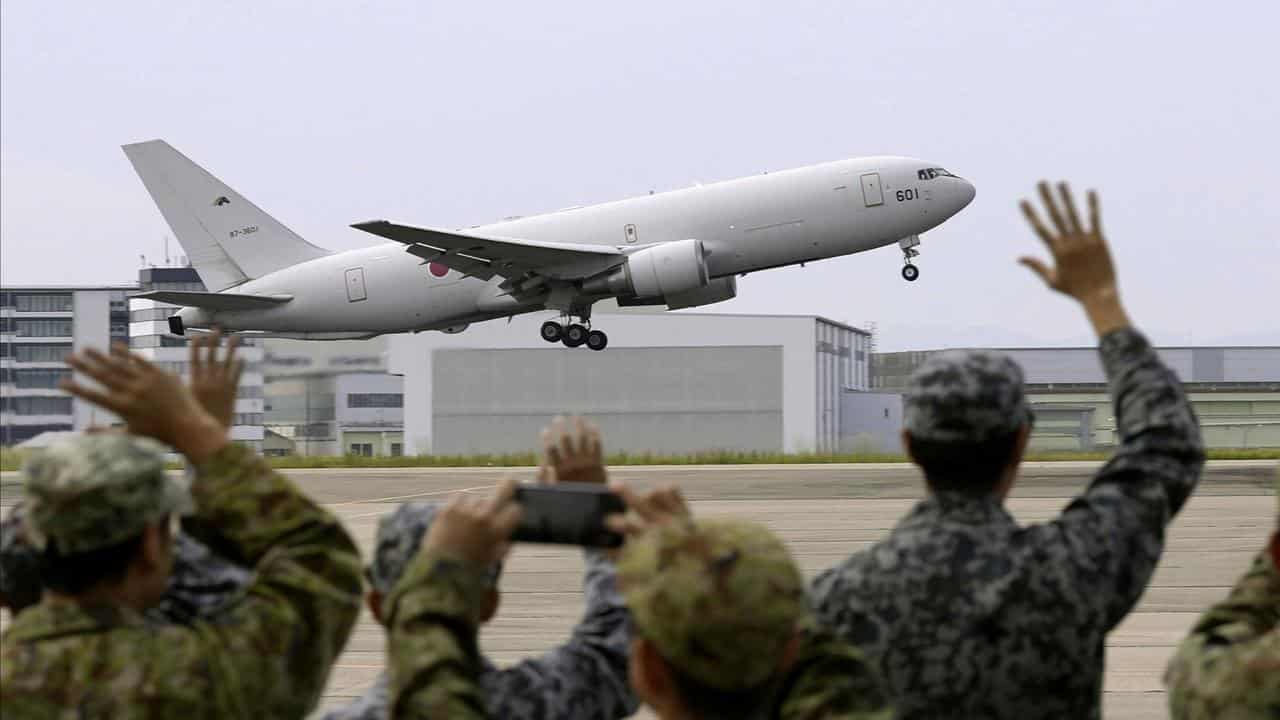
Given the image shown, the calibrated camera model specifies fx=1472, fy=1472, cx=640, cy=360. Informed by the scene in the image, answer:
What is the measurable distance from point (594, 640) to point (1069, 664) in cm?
103

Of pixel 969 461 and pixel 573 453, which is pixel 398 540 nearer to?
pixel 573 453

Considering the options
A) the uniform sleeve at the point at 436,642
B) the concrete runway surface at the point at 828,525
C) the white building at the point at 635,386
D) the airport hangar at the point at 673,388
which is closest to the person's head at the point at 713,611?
the uniform sleeve at the point at 436,642

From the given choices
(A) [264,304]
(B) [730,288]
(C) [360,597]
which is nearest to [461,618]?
(C) [360,597]

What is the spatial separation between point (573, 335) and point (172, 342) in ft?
231

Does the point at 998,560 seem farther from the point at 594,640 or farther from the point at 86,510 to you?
the point at 86,510

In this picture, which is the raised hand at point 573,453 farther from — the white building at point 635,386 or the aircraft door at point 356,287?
the white building at point 635,386

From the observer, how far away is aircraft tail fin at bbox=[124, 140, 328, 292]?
3731cm

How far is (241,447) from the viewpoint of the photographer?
302 centimetres

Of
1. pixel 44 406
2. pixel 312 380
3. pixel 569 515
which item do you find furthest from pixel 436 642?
pixel 44 406

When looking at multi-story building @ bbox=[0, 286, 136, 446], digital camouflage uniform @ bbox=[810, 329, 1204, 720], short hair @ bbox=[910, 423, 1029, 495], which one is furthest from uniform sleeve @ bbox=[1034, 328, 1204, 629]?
multi-story building @ bbox=[0, 286, 136, 446]

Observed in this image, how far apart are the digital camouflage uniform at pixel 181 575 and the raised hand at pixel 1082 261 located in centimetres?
193

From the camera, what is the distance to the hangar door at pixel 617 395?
194ft

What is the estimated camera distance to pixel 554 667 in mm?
3189

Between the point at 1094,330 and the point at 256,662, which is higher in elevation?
the point at 1094,330
